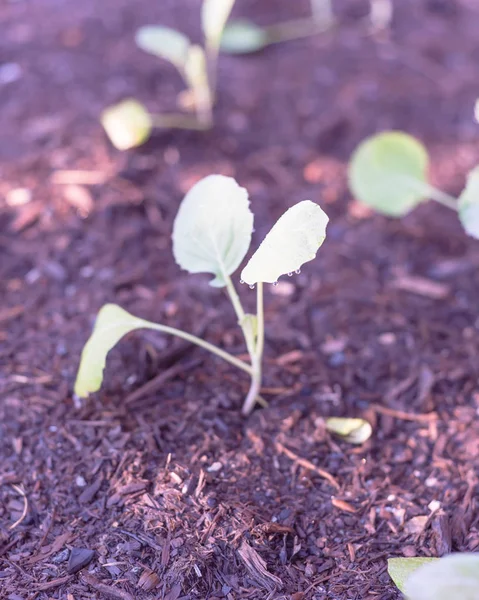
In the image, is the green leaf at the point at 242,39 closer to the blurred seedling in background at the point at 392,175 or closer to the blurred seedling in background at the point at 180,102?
the blurred seedling in background at the point at 180,102

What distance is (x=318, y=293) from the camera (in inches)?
63.2

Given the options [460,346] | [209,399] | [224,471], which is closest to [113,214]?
[209,399]

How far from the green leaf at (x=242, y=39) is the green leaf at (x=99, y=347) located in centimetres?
149

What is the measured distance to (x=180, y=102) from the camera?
7.00 ft

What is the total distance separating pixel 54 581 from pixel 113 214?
977mm

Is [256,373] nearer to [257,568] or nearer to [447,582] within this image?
[257,568]

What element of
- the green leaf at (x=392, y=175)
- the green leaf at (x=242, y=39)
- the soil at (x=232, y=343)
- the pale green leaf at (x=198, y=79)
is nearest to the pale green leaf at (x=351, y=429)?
the soil at (x=232, y=343)

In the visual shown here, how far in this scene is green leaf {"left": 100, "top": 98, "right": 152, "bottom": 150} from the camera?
1824mm

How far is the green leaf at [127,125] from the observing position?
1.82 meters

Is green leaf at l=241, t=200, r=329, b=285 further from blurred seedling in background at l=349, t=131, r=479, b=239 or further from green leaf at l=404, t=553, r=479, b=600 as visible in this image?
blurred seedling in background at l=349, t=131, r=479, b=239

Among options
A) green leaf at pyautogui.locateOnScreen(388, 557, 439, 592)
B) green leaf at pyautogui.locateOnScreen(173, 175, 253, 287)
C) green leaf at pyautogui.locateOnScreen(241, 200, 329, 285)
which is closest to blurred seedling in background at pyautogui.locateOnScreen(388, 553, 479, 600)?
green leaf at pyautogui.locateOnScreen(388, 557, 439, 592)

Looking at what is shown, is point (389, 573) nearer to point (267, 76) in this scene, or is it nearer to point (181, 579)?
point (181, 579)

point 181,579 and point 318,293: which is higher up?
point 181,579

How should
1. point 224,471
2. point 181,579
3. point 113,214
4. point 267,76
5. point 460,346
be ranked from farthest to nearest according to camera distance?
point 267,76 → point 113,214 → point 460,346 → point 224,471 → point 181,579
